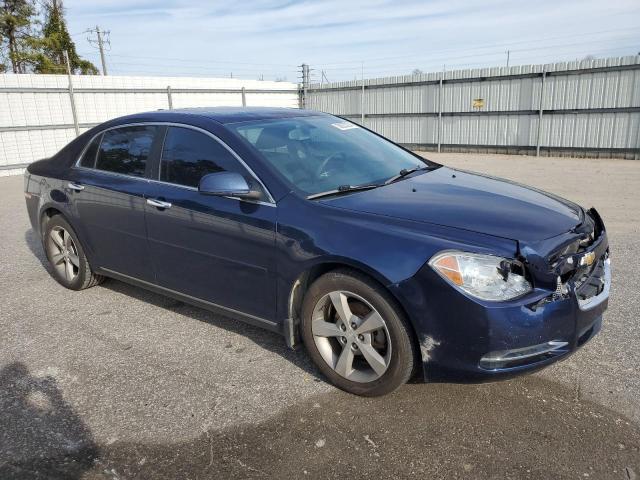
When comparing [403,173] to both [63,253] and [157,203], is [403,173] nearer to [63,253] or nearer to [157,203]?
[157,203]

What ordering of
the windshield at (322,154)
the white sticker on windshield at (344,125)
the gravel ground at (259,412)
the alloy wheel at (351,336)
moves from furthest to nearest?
the white sticker on windshield at (344,125)
the windshield at (322,154)
the alloy wheel at (351,336)
the gravel ground at (259,412)

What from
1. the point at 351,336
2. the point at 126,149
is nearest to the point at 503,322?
the point at 351,336

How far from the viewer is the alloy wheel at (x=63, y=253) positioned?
487 cm

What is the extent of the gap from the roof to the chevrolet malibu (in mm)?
22

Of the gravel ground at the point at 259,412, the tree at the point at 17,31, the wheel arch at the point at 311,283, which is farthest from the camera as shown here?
the tree at the point at 17,31

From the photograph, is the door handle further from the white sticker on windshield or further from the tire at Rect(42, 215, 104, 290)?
the white sticker on windshield

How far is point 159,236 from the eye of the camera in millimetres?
3861

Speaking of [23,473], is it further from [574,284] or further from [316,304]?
→ [574,284]

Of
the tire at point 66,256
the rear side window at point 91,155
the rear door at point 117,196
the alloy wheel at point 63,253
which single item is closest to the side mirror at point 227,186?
the rear door at point 117,196

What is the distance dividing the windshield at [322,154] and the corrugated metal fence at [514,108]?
1341 cm

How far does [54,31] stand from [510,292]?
3343 cm

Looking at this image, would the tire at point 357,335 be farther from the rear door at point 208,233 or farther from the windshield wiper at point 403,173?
the windshield wiper at point 403,173

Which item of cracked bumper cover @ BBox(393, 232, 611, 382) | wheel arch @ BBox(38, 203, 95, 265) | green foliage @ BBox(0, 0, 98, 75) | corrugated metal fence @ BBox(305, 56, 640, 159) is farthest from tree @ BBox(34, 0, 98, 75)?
cracked bumper cover @ BBox(393, 232, 611, 382)

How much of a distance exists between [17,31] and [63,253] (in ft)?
95.4
